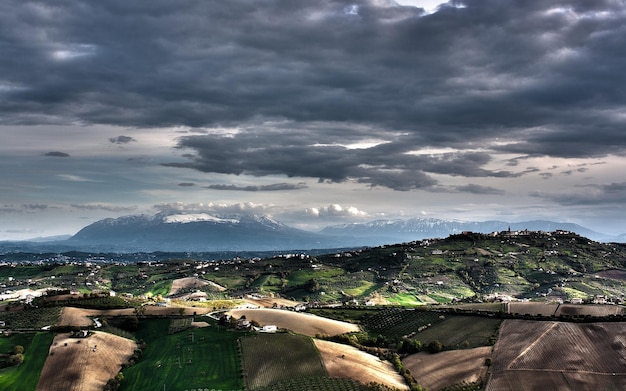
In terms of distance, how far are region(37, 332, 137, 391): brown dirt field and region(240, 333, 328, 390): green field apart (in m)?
37.8

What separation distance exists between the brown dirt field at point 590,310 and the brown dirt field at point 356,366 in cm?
8014

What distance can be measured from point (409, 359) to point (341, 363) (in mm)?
25555

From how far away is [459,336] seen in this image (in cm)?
16375

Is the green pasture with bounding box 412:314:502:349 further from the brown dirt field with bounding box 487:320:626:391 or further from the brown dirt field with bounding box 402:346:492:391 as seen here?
the brown dirt field with bounding box 402:346:492:391

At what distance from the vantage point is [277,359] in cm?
14162

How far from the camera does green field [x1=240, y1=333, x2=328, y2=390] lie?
420 ft

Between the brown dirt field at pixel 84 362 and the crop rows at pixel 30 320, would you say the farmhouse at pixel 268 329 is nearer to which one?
the brown dirt field at pixel 84 362

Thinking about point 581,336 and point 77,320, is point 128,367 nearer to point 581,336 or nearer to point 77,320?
point 77,320

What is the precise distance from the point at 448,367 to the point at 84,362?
100280mm

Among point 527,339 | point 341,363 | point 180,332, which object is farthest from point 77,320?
point 527,339

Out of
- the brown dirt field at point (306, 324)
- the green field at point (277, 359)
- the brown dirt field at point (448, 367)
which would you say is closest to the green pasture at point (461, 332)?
the brown dirt field at point (448, 367)

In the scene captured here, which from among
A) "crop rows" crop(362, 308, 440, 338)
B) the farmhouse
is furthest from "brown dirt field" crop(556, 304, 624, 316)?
the farmhouse

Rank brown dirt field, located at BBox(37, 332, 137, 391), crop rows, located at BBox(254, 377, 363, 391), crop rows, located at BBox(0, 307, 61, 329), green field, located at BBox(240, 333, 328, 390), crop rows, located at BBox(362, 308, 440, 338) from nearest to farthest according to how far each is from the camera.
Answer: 1. crop rows, located at BBox(254, 377, 363, 391)
2. green field, located at BBox(240, 333, 328, 390)
3. brown dirt field, located at BBox(37, 332, 137, 391)
4. crop rows, located at BBox(362, 308, 440, 338)
5. crop rows, located at BBox(0, 307, 61, 329)

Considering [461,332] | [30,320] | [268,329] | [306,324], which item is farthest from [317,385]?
[30,320]
